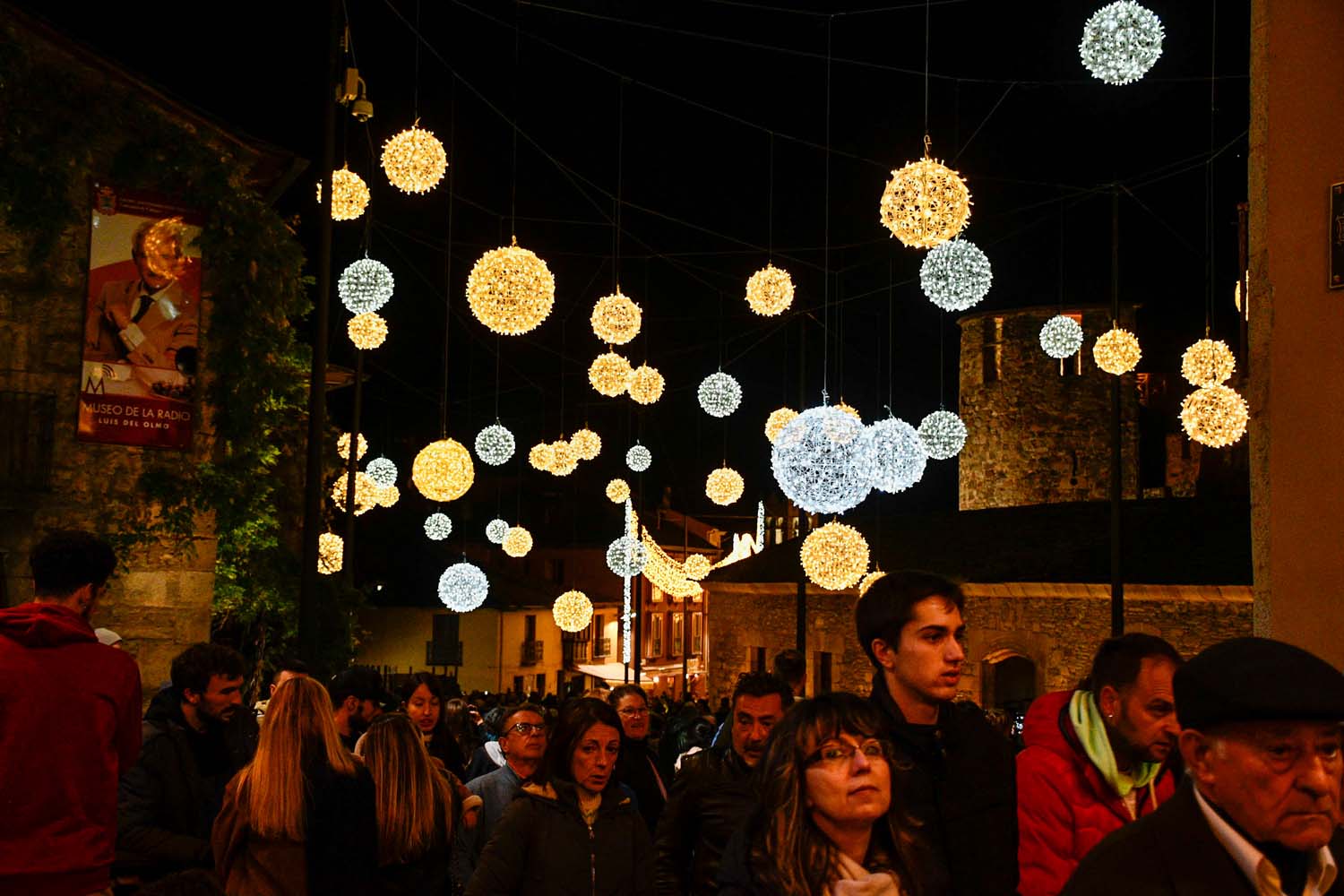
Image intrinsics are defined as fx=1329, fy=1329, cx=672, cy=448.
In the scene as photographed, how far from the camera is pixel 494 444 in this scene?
750 inches

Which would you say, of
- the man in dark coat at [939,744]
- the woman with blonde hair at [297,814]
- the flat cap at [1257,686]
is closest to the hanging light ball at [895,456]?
the woman with blonde hair at [297,814]

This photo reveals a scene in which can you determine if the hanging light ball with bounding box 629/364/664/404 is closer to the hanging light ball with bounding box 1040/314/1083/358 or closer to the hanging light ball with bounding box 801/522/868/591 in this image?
the hanging light ball with bounding box 801/522/868/591

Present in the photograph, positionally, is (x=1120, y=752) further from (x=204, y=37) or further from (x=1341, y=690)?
(x=204, y=37)

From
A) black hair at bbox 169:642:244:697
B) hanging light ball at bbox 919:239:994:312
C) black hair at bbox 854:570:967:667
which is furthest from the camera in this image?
hanging light ball at bbox 919:239:994:312

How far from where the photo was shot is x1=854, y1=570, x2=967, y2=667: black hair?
12.0 feet

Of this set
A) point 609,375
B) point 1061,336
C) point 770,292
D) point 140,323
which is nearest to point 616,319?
point 609,375

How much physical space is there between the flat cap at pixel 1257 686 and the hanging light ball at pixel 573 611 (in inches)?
909

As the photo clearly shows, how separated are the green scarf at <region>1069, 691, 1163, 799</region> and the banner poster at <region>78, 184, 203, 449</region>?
1047 centimetres

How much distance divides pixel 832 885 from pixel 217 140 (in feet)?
40.4

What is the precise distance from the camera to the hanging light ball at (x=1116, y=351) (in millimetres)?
16797

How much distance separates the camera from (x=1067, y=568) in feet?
79.7

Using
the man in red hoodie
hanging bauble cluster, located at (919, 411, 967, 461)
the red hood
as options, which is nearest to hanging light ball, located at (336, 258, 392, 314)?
the man in red hoodie

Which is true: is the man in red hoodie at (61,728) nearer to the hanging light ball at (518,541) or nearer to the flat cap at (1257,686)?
the flat cap at (1257,686)

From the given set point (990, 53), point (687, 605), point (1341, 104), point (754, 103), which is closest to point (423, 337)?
point (754, 103)
